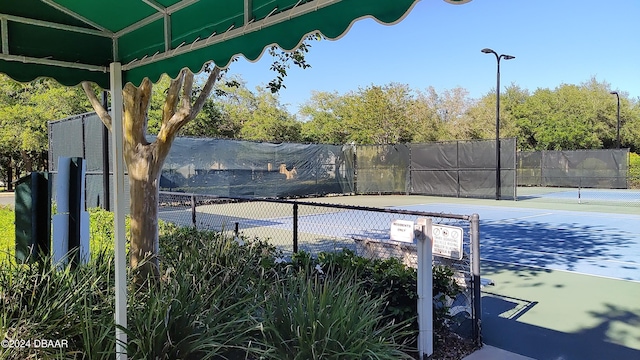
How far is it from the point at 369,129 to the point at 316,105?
9.06 meters

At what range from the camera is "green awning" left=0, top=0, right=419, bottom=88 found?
1.99 m

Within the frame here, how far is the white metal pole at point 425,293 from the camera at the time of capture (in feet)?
11.0

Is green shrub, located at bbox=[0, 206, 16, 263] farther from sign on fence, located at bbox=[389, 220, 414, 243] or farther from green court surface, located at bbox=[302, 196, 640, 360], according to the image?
green court surface, located at bbox=[302, 196, 640, 360]

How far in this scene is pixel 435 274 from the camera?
12.4 ft

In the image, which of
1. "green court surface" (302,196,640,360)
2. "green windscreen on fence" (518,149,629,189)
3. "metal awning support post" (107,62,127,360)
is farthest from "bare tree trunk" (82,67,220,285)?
"green windscreen on fence" (518,149,629,189)

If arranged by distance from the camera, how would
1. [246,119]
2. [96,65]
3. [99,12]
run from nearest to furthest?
[99,12] < [96,65] < [246,119]

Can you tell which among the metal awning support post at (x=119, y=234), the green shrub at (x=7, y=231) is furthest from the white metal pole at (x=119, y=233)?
the green shrub at (x=7, y=231)

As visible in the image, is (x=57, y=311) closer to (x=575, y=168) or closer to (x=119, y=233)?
(x=119, y=233)

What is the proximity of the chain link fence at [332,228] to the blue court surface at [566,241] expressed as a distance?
2.74 ft

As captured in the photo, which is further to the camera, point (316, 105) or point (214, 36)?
point (316, 105)

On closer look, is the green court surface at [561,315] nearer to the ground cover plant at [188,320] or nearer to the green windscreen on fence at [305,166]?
the ground cover plant at [188,320]

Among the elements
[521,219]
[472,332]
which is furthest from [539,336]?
[521,219]

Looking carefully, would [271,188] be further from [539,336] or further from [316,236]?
[539,336]

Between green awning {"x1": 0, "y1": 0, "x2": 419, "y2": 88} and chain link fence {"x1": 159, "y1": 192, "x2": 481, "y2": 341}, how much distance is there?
7.17 feet
